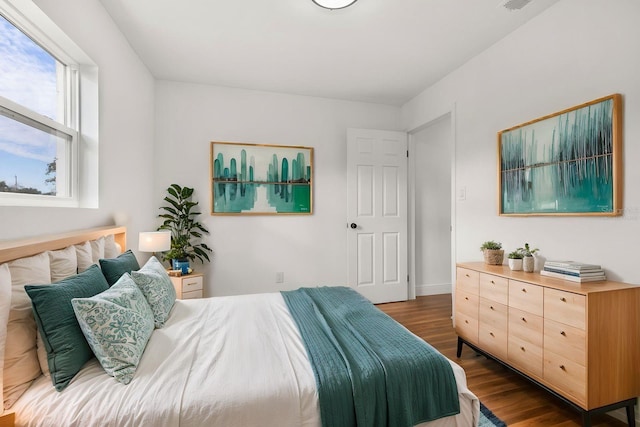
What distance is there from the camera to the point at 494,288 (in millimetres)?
2049

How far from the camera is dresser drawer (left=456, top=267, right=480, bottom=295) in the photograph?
2.22 metres

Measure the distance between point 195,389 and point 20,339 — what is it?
26.8 inches

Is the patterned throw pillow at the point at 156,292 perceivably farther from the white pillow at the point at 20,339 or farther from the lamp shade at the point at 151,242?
the lamp shade at the point at 151,242

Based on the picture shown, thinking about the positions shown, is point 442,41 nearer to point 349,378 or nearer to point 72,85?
point 349,378

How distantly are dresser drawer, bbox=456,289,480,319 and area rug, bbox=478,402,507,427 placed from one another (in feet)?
2.17

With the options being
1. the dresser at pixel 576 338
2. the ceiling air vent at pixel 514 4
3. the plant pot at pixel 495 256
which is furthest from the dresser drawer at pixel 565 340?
the ceiling air vent at pixel 514 4

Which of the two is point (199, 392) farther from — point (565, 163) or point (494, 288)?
point (565, 163)

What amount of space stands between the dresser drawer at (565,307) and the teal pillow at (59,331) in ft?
7.74

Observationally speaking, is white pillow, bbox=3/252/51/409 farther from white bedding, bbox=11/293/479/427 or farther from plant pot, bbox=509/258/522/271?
plant pot, bbox=509/258/522/271

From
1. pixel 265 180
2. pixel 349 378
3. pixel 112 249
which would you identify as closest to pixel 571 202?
pixel 349 378

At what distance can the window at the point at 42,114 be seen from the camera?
1.42m

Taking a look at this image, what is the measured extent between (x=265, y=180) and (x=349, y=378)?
2.71 meters

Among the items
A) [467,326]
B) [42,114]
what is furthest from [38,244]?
[467,326]

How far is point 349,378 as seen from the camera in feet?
3.74
